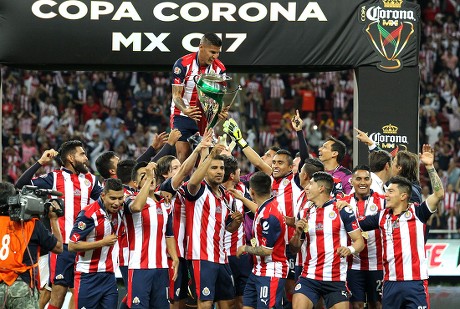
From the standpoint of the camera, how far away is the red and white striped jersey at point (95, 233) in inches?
416

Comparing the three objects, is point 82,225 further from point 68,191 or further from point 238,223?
point 68,191

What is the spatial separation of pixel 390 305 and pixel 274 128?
1266 centimetres

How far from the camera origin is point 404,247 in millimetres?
10734

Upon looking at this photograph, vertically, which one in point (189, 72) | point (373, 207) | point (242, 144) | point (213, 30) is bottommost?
point (373, 207)

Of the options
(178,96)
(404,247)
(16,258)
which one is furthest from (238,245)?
(16,258)

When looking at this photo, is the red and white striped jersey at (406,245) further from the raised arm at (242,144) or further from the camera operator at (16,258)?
the camera operator at (16,258)

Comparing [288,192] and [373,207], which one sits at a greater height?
[288,192]

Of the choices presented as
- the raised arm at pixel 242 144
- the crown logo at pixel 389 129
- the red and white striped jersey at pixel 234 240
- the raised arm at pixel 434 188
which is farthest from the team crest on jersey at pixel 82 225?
the crown logo at pixel 389 129

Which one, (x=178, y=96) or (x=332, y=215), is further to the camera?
(x=178, y=96)

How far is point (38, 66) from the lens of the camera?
13.9 meters

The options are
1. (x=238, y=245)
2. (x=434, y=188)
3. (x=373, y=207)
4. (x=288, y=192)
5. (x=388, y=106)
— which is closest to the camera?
(x=434, y=188)

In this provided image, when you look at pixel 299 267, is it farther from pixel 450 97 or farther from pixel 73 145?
pixel 450 97

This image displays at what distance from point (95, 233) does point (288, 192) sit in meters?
2.74

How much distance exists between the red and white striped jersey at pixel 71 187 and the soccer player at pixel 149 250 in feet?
5.56
